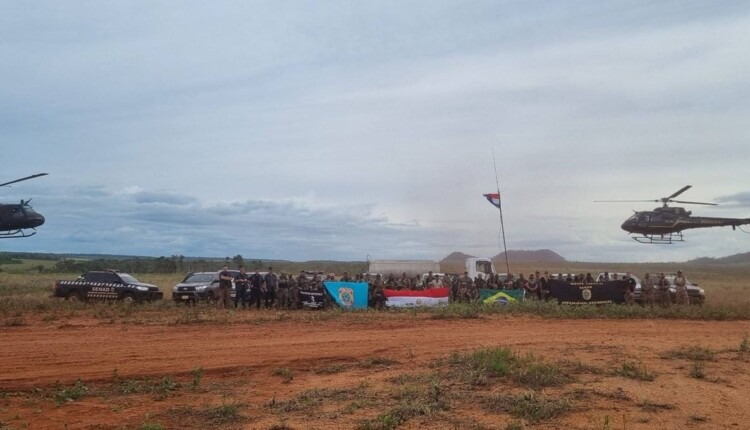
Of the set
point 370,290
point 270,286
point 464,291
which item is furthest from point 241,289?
point 464,291

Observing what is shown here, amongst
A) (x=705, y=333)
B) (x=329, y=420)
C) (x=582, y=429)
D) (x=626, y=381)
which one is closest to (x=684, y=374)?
(x=626, y=381)

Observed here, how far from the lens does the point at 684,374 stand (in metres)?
10.6

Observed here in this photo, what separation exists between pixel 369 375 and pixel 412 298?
43.8 ft

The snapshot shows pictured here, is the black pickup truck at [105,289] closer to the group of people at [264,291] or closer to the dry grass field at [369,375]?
the group of people at [264,291]

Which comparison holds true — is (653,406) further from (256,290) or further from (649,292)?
(256,290)

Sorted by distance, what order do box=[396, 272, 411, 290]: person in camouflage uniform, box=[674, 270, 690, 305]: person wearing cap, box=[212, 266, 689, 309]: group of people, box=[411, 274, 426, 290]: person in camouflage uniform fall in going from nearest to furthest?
box=[212, 266, 689, 309]: group of people, box=[674, 270, 690, 305]: person wearing cap, box=[396, 272, 411, 290]: person in camouflage uniform, box=[411, 274, 426, 290]: person in camouflage uniform

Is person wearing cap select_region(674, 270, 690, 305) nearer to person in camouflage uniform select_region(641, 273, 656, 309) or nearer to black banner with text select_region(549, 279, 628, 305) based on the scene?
person in camouflage uniform select_region(641, 273, 656, 309)

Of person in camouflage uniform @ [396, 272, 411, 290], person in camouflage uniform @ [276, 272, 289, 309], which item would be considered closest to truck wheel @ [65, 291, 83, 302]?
person in camouflage uniform @ [276, 272, 289, 309]

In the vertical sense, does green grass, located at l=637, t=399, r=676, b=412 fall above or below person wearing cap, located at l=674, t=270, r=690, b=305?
below

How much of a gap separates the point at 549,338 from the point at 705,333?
4.86 m

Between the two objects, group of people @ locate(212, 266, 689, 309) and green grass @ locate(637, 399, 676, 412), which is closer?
green grass @ locate(637, 399, 676, 412)

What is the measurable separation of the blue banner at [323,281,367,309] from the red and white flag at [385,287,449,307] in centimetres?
94

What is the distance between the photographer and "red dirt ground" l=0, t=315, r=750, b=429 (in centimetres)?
817

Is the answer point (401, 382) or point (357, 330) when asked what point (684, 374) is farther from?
point (357, 330)
